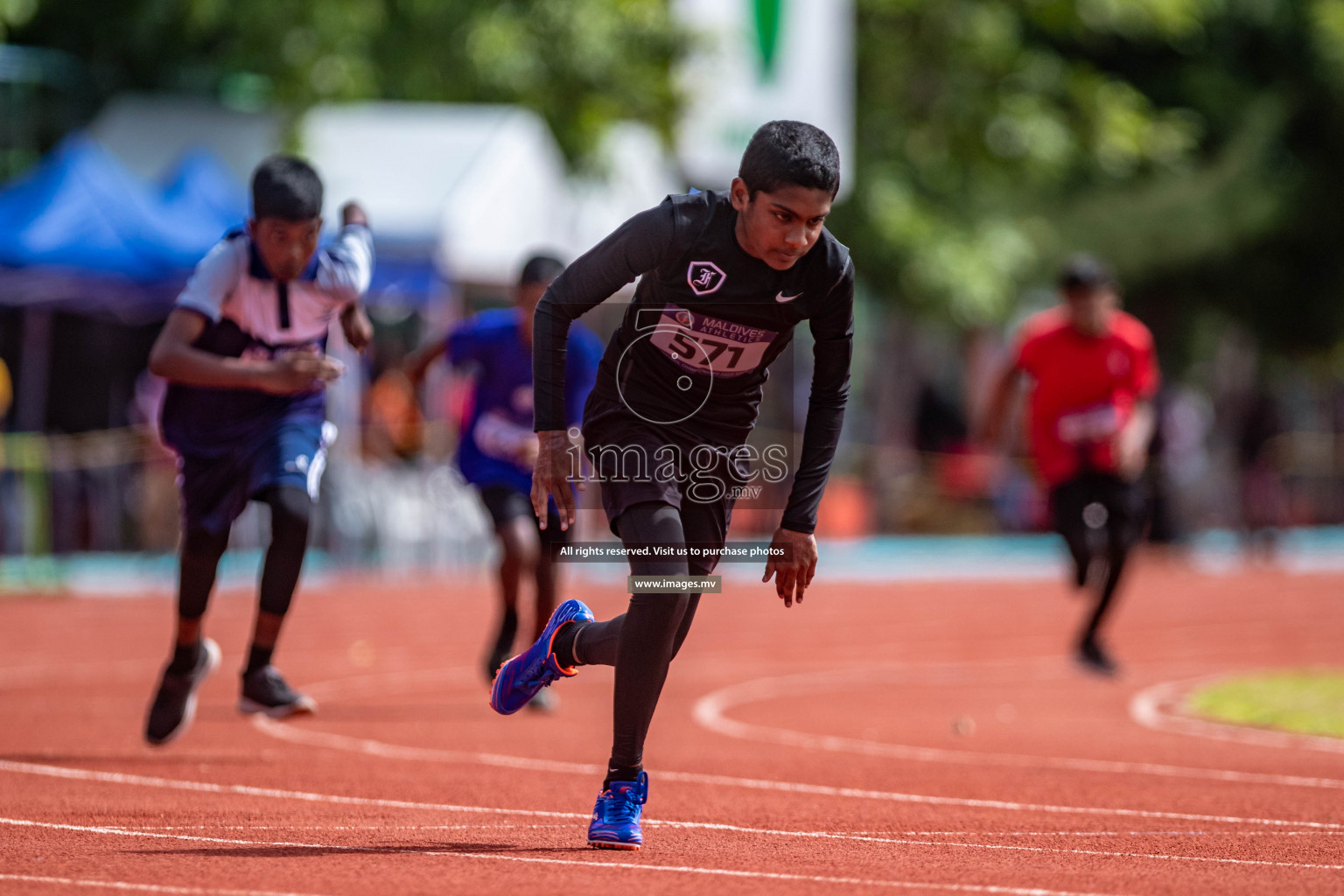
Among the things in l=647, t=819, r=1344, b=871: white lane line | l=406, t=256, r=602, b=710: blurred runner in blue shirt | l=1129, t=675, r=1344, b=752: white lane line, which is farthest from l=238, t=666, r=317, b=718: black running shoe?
l=1129, t=675, r=1344, b=752: white lane line

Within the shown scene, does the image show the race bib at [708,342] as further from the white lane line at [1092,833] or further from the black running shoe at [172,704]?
the black running shoe at [172,704]

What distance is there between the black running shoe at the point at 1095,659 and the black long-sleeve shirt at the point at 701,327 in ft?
21.4

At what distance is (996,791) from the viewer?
24.3ft

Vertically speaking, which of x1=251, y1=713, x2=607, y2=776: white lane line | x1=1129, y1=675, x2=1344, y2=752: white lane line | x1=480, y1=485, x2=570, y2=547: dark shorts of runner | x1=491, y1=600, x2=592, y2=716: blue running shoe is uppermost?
x1=480, y1=485, x2=570, y2=547: dark shorts of runner

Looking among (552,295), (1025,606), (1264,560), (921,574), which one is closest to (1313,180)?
(1264,560)

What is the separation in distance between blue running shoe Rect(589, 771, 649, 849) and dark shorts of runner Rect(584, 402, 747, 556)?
0.71 metres

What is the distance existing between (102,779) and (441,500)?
13708mm

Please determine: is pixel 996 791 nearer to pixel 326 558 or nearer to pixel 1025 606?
pixel 1025 606

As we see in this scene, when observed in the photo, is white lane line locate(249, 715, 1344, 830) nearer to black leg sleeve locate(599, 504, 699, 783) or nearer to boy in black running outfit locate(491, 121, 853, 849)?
boy in black running outfit locate(491, 121, 853, 849)

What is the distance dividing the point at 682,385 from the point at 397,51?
18833 millimetres

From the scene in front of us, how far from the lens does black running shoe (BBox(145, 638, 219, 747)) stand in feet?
25.8

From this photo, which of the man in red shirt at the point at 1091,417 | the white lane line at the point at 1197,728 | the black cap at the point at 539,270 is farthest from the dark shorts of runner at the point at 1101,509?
the black cap at the point at 539,270

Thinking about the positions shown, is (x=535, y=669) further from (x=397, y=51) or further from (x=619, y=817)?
(x=397, y=51)

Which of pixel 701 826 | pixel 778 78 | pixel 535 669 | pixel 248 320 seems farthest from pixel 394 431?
pixel 535 669
